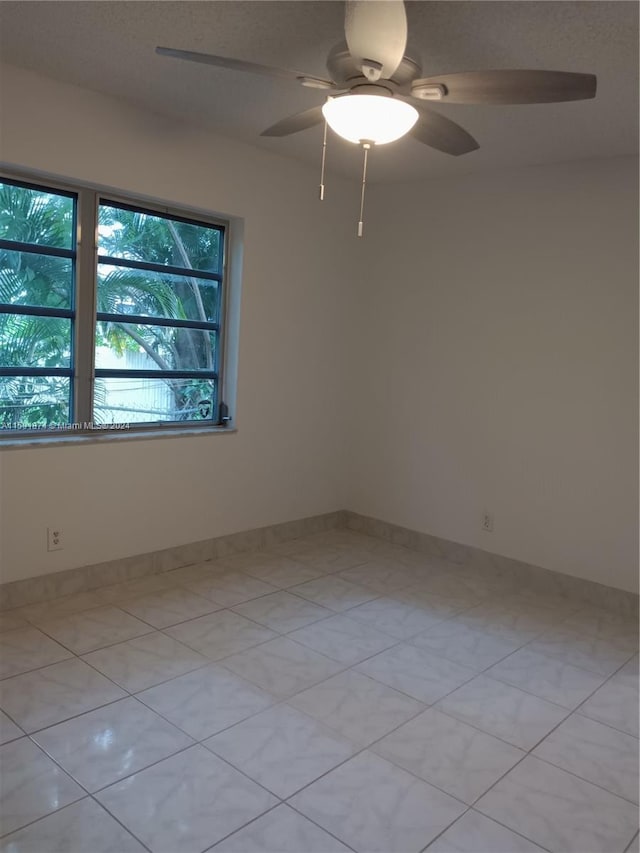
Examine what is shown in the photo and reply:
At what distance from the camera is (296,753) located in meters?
2.19

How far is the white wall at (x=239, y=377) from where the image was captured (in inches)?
122

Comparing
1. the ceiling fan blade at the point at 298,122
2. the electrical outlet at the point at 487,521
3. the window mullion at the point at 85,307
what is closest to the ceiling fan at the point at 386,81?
the ceiling fan blade at the point at 298,122

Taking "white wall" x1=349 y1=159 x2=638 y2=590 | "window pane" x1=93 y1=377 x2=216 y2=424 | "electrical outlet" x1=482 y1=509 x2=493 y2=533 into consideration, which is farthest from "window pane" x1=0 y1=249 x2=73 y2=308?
"electrical outlet" x1=482 y1=509 x2=493 y2=533

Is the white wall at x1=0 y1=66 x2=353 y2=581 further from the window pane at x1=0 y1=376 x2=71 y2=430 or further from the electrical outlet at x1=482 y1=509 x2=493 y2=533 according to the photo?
the electrical outlet at x1=482 y1=509 x2=493 y2=533

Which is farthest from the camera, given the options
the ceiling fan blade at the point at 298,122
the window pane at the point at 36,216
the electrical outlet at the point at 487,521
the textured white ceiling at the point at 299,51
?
the electrical outlet at the point at 487,521

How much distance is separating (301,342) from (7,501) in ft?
6.73

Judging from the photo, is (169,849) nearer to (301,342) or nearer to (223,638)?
(223,638)

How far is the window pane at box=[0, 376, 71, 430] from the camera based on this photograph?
3119 millimetres

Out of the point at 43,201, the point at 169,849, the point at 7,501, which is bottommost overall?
the point at 169,849

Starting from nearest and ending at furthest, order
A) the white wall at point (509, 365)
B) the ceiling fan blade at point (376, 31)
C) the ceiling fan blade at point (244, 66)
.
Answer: the ceiling fan blade at point (376, 31) → the ceiling fan blade at point (244, 66) → the white wall at point (509, 365)

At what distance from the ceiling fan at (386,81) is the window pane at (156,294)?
5.41ft

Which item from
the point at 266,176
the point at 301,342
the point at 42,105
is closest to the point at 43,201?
the point at 42,105

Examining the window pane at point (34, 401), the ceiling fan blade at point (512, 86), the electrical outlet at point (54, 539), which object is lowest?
the electrical outlet at point (54, 539)

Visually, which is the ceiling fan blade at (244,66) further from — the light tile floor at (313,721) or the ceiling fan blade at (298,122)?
the light tile floor at (313,721)
